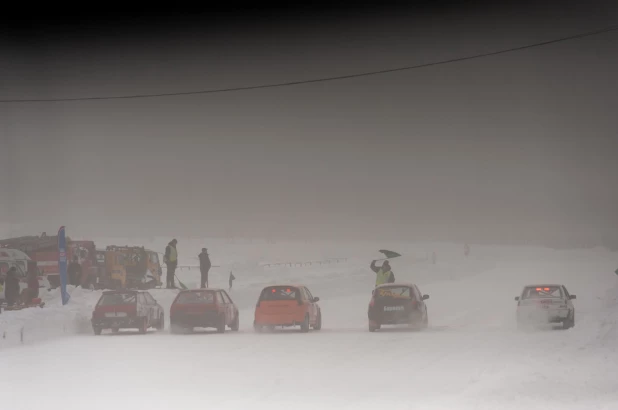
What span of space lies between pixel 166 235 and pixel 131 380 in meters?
11.2

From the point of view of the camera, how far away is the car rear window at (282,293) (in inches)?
829

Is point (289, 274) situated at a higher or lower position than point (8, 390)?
higher

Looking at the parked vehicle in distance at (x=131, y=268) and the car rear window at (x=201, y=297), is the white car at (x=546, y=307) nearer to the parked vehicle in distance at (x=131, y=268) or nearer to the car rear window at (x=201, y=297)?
the car rear window at (x=201, y=297)

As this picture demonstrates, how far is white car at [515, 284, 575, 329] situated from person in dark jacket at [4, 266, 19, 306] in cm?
1335

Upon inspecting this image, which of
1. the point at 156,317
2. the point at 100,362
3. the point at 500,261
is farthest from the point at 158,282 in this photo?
the point at 100,362

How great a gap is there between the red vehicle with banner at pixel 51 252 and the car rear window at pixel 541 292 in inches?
520

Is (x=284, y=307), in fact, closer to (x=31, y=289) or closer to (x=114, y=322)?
(x=114, y=322)

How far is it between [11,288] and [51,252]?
11.7 feet

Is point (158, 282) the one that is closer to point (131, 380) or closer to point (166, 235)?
point (166, 235)

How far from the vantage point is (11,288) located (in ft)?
80.0

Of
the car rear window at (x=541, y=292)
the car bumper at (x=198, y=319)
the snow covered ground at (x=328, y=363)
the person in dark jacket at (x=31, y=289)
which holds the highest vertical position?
the person in dark jacket at (x=31, y=289)

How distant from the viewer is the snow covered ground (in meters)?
12.4

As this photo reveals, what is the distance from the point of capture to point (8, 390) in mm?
14023

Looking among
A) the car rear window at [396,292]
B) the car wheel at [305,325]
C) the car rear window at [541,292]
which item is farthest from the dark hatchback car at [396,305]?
the car rear window at [541,292]
